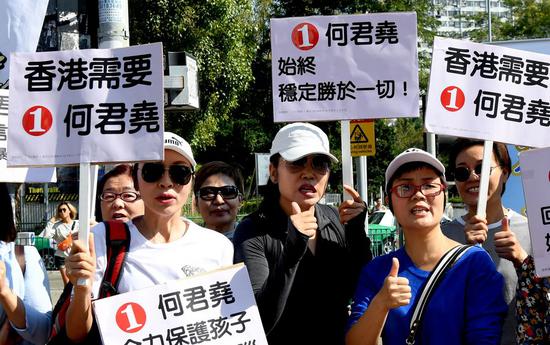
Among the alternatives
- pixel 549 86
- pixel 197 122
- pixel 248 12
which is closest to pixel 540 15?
pixel 248 12

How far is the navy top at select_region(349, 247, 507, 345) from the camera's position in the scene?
354cm

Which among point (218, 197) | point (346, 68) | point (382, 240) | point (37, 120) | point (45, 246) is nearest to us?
point (37, 120)

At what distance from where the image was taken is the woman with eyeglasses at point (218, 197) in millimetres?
5254

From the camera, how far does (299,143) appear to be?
4.13m

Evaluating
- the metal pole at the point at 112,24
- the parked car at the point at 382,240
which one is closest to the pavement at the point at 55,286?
the parked car at the point at 382,240

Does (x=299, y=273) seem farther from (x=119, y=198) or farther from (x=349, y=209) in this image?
(x=119, y=198)

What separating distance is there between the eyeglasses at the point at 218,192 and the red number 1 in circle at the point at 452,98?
61.4 inches

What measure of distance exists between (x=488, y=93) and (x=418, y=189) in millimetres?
893

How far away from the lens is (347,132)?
15.0 feet

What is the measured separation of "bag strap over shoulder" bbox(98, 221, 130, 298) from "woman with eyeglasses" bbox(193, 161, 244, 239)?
151 cm

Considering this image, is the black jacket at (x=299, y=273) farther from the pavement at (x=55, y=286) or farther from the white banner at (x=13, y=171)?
the pavement at (x=55, y=286)

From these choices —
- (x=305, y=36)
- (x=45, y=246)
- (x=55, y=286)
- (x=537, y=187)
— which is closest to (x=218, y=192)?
(x=305, y=36)

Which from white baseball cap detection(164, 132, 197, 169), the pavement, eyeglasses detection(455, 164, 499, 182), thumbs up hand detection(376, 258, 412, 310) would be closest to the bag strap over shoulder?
white baseball cap detection(164, 132, 197, 169)

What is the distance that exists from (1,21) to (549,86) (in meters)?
3.44
